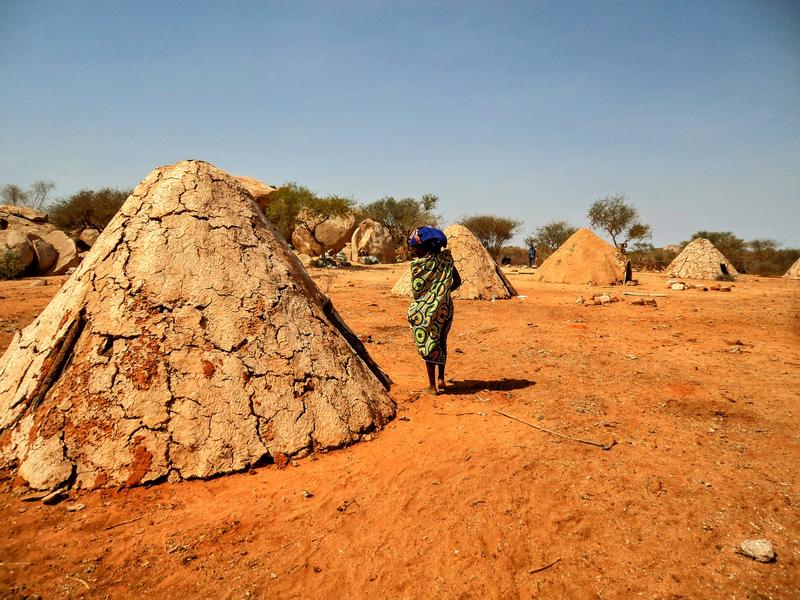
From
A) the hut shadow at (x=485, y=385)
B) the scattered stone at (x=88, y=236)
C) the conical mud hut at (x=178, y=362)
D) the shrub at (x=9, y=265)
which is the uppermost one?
the scattered stone at (x=88, y=236)

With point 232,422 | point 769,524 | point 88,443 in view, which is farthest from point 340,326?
point 769,524

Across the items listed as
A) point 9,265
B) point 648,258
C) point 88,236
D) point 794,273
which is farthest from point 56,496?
point 648,258

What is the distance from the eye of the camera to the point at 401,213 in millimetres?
31406

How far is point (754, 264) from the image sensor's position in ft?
77.3

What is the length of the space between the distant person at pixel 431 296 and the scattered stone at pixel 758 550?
239 centimetres

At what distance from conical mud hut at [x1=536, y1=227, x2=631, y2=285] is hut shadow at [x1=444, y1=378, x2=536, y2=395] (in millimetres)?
11420

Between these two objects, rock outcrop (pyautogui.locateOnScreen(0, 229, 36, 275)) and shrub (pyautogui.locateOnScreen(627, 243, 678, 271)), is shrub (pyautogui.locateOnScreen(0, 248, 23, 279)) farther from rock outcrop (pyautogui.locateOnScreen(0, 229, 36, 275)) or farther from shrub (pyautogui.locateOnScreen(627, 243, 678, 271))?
shrub (pyautogui.locateOnScreen(627, 243, 678, 271))

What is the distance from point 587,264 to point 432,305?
1270 centimetres

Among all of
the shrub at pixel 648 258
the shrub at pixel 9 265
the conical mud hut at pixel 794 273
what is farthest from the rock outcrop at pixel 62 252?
the conical mud hut at pixel 794 273

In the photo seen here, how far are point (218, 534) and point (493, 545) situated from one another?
1.40m

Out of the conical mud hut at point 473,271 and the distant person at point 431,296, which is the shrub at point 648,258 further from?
the distant person at point 431,296

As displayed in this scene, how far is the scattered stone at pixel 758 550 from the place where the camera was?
1.92 meters

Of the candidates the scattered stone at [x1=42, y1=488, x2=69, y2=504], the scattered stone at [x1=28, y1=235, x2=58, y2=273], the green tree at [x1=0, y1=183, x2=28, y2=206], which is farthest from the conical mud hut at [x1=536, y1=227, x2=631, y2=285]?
the green tree at [x1=0, y1=183, x2=28, y2=206]

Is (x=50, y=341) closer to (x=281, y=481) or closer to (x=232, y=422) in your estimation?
(x=232, y=422)
